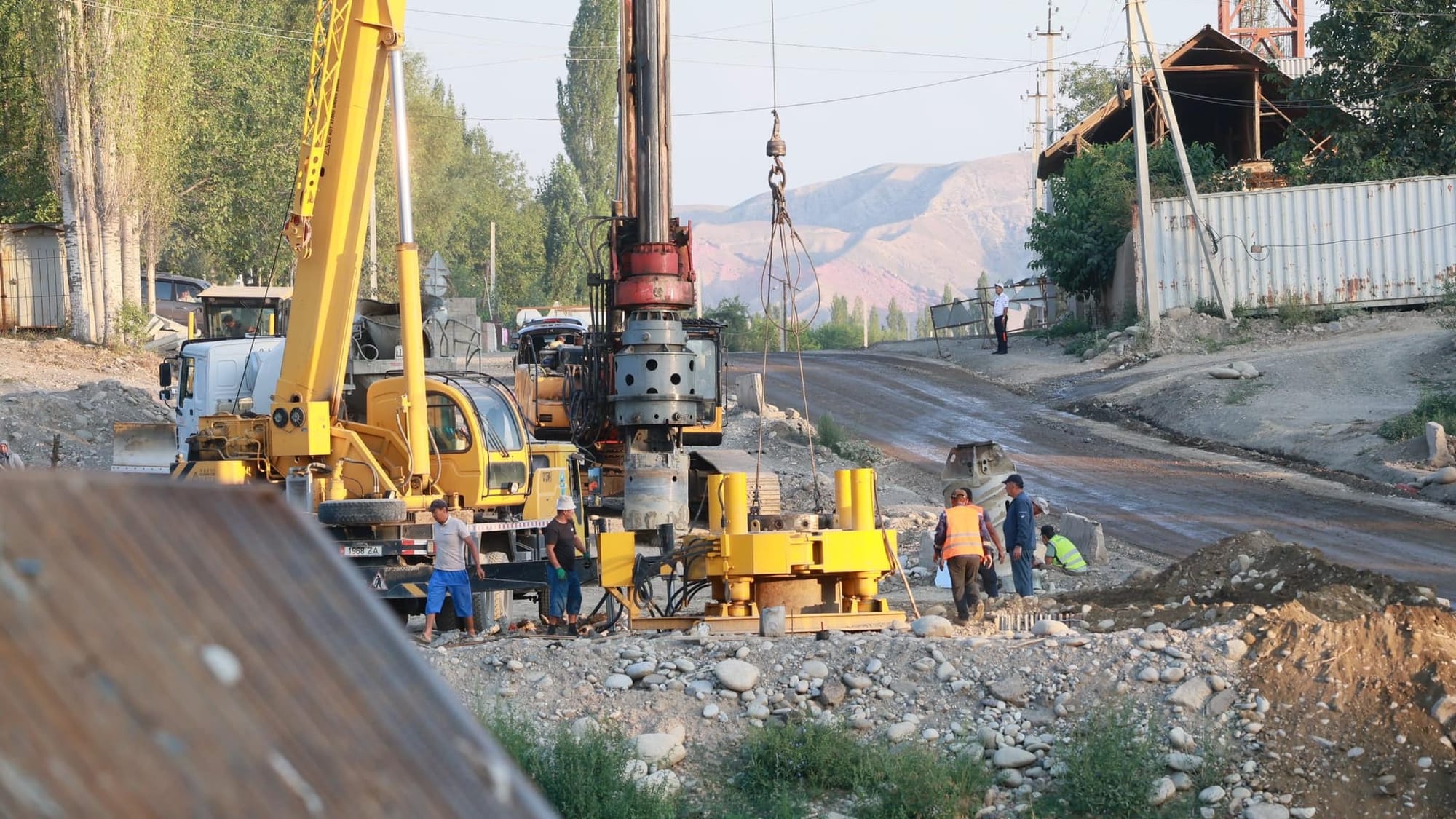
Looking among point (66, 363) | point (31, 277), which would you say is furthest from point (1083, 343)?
point (31, 277)

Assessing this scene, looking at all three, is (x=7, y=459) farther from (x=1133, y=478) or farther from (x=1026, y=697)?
(x=1133, y=478)

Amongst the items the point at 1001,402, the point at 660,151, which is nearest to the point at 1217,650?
the point at 660,151

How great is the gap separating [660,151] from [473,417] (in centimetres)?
320

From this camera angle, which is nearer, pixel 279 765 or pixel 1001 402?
pixel 279 765

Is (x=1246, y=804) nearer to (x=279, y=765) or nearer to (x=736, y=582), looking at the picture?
(x=736, y=582)

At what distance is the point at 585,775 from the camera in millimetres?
8945

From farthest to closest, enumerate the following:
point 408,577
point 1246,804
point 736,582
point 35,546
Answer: point 408,577, point 736,582, point 1246,804, point 35,546

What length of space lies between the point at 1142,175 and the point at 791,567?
21.6 meters

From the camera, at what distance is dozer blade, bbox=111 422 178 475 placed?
19156 mm

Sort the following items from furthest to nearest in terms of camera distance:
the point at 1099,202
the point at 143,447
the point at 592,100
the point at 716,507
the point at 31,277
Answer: the point at 592,100 → the point at 1099,202 → the point at 31,277 → the point at 143,447 → the point at 716,507

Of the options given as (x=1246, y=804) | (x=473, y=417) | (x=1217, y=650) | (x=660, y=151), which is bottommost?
(x=1246, y=804)

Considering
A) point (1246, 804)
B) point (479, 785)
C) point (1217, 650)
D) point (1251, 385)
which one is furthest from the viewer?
point (1251, 385)

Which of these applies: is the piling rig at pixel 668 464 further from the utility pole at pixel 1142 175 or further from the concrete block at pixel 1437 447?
the utility pole at pixel 1142 175

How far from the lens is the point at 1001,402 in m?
30.8
